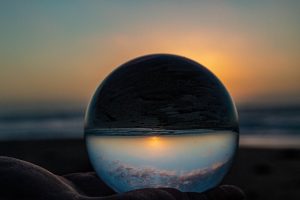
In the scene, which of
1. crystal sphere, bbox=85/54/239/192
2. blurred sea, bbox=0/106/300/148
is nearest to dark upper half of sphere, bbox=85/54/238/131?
crystal sphere, bbox=85/54/239/192

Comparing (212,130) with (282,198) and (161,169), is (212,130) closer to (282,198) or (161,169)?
(161,169)

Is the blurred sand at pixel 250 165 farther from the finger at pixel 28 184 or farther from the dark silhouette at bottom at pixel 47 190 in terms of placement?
the finger at pixel 28 184

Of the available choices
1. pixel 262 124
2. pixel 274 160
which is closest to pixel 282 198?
pixel 274 160

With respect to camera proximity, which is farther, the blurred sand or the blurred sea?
the blurred sea

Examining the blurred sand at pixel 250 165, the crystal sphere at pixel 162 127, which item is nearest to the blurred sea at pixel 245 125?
the blurred sand at pixel 250 165

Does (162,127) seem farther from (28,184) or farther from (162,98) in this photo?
(28,184)

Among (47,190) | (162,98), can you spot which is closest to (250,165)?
(162,98)

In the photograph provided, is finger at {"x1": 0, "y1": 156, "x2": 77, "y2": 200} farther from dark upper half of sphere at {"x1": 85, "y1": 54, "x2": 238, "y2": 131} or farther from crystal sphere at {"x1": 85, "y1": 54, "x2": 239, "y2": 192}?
dark upper half of sphere at {"x1": 85, "y1": 54, "x2": 238, "y2": 131}
